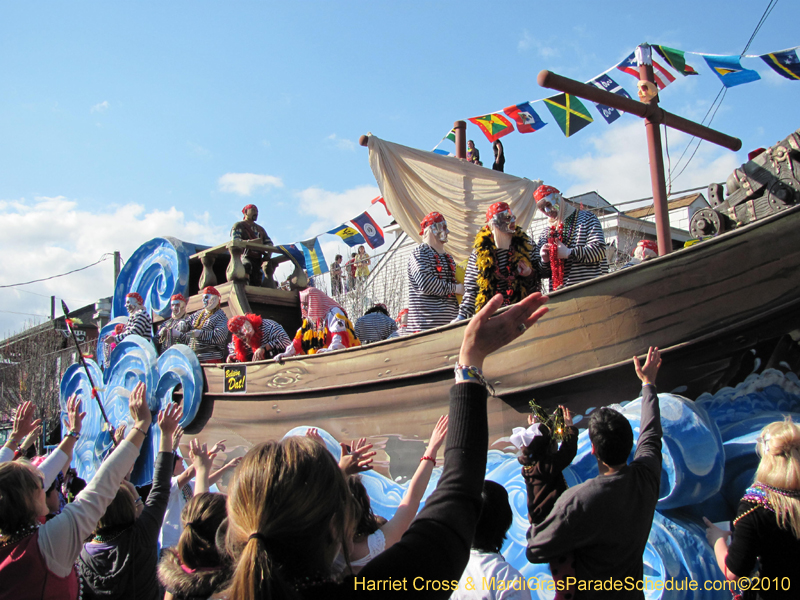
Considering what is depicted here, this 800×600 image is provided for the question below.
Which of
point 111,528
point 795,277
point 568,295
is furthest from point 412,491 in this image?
point 795,277

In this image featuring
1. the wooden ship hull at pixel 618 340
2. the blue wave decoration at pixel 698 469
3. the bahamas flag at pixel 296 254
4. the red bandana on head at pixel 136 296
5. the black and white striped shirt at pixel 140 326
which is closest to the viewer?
the blue wave decoration at pixel 698 469

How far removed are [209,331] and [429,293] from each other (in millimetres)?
3686

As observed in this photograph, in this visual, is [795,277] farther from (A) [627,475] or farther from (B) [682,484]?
(A) [627,475]

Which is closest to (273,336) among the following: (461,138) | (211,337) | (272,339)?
(272,339)

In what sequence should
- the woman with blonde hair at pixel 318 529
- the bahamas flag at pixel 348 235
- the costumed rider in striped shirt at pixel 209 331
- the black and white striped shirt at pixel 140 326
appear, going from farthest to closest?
the bahamas flag at pixel 348 235, the black and white striped shirt at pixel 140 326, the costumed rider in striped shirt at pixel 209 331, the woman with blonde hair at pixel 318 529

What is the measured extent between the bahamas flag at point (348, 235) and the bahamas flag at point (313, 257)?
0.85 meters

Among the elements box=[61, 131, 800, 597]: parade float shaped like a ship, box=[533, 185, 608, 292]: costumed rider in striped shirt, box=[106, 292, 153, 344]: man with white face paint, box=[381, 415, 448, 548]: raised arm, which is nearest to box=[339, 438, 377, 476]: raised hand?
box=[381, 415, 448, 548]: raised arm

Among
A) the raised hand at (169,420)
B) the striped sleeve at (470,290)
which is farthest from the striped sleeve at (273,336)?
the raised hand at (169,420)

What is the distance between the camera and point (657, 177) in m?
4.34

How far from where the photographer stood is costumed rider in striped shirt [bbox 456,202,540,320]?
450 centimetres

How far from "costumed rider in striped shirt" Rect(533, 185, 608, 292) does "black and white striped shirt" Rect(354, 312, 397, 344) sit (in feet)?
8.52

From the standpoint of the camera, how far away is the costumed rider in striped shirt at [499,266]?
14.8ft

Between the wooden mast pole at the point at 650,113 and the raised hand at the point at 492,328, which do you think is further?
the wooden mast pole at the point at 650,113

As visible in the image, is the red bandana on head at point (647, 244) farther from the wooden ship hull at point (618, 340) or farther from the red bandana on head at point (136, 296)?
the red bandana on head at point (136, 296)
